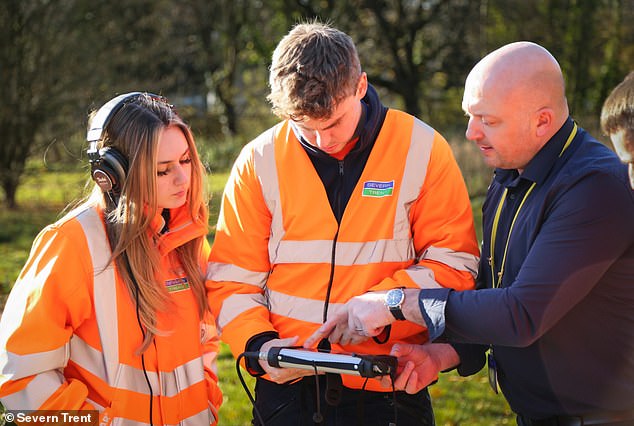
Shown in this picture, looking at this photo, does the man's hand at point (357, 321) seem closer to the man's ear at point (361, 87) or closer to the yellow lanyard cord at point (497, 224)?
the yellow lanyard cord at point (497, 224)

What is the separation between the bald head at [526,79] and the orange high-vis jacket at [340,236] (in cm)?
49

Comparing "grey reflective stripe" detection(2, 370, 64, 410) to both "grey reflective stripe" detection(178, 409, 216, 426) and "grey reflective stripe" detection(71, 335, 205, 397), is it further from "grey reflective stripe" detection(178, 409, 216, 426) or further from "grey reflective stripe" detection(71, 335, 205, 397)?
"grey reflective stripe" detection(178, 409, 216, 426)

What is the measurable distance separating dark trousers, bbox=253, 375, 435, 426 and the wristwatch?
→ 16.7 inches

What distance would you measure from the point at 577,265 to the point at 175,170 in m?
1.83

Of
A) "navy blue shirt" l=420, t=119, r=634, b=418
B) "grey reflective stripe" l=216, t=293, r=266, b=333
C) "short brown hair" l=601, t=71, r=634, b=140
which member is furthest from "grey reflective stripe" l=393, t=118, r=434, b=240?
"short brown hair" l=601, t=71, r=634, b=140

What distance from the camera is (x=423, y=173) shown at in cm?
348

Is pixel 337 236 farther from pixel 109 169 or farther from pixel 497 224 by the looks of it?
pixel 109 169

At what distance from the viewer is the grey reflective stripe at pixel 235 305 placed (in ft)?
11.7

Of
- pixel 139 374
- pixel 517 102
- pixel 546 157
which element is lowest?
pixel 139 374

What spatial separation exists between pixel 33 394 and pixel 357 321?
1.38 meters

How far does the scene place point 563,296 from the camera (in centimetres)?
291

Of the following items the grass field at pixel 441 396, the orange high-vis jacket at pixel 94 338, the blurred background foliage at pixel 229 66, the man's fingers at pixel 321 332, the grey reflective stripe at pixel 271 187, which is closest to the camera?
the orange high-vis jacket at pixel 94 338

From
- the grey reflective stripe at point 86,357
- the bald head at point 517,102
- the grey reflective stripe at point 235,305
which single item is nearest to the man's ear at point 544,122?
the bald head at point 517,102

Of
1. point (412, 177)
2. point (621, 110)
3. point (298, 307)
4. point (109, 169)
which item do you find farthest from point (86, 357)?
point (621, 110)
